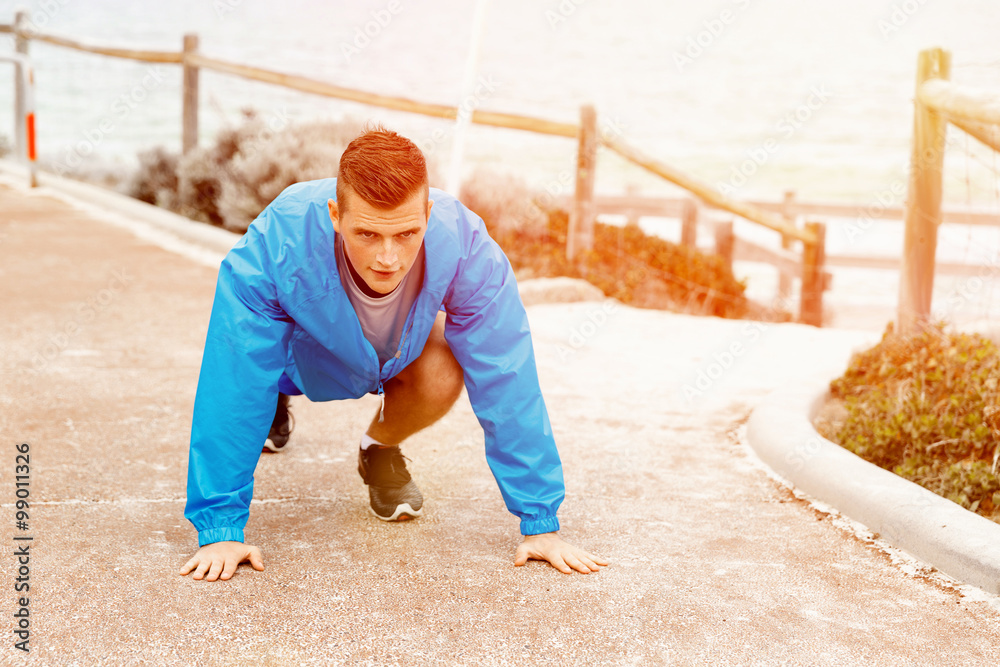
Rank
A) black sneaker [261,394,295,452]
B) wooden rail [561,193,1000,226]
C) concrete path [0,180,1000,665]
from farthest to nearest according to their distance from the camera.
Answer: wooden rail [561,193,1000,226]
black sneaker [261,394,295,452]
concrete path [0,180,1000,665]

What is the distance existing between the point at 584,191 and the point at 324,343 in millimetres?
4997

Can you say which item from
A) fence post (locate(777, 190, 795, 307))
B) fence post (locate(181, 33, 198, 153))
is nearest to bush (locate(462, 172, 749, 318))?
fence post (locate(777, 190, 795, 307))

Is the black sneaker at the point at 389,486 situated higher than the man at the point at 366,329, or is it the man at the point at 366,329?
the man at the point at 366,329

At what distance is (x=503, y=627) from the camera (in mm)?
2238

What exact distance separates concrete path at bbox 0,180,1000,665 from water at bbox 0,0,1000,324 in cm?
1105

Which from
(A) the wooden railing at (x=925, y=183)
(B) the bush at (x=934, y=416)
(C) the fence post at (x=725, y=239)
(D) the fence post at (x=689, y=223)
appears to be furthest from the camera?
(D) the fence post at (x=689, y=223)

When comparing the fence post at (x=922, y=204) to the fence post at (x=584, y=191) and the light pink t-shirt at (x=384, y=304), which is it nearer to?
the light pink t-shirt at (x=384, y=304)

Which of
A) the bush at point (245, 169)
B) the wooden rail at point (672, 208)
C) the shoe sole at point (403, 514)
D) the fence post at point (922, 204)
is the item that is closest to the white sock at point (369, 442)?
the shoe sole at point (403, 514)

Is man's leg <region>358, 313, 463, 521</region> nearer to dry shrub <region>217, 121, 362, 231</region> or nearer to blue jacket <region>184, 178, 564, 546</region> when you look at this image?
blue jacket <region>184, 178, 564, 546</region>

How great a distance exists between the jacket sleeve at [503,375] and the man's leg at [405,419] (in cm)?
15

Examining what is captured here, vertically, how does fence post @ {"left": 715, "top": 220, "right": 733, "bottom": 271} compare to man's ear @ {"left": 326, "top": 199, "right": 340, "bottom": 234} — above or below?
above

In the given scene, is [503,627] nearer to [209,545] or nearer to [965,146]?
[209,545]

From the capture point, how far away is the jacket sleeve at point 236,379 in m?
2.33

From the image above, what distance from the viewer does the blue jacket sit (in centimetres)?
234
